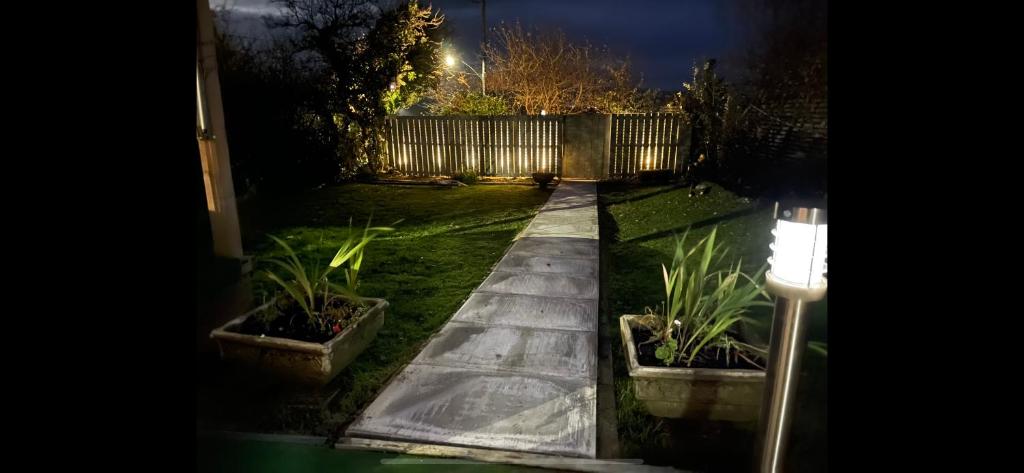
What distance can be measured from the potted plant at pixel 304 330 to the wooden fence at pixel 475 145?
8.12 meters

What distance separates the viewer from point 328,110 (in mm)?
9680

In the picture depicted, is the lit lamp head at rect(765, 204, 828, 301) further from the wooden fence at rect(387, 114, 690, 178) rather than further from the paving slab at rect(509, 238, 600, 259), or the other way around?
the wooden fence at rect(387, 114, 690, 178)

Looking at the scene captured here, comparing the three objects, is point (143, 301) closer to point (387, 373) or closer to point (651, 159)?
point (387, 373)

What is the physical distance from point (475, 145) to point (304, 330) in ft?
28.7

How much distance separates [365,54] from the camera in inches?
399

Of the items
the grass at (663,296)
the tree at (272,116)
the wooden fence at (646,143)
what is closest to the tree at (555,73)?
the wooden fence at (646,143)

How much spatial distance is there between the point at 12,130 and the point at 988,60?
1.28 m

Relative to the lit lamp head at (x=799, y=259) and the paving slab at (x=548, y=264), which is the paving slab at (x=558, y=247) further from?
the lit lamp head at (x=799, y=259)

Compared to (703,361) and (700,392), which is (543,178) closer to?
(703,361)

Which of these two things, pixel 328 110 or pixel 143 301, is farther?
pixel 328 110

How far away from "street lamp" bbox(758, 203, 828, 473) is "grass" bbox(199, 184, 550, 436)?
1729 mm

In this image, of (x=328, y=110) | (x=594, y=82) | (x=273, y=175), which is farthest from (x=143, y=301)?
(x=594, y=82)

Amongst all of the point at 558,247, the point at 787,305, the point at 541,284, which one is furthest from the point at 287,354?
the point at 558,247

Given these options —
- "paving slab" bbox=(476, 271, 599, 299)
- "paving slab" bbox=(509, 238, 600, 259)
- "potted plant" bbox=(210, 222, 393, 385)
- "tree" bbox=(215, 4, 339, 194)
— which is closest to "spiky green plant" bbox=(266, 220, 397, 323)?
"potted plant" bbox=(210, 222, 393, 385)
